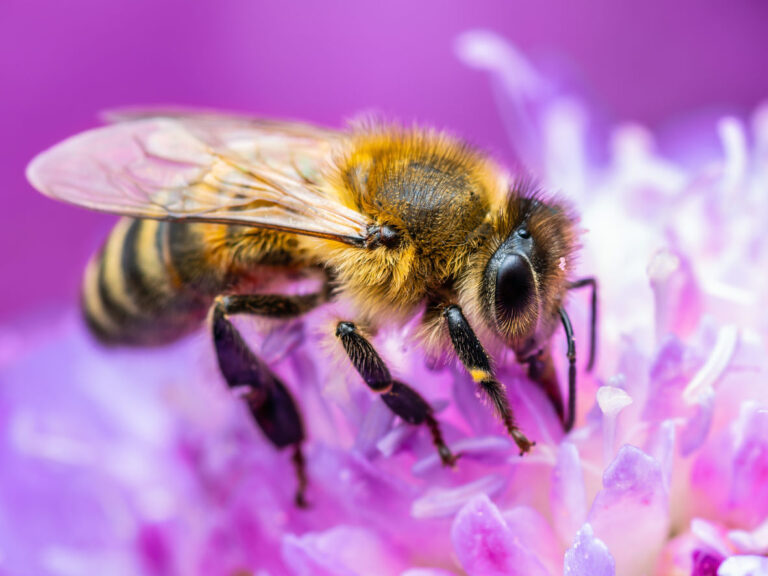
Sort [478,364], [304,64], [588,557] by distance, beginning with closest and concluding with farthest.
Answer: [588,557]
[478,364]
[304,64]

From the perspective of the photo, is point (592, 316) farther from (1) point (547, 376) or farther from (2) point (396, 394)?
(2) point (396, 394)

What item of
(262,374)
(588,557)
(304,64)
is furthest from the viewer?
(304,64)

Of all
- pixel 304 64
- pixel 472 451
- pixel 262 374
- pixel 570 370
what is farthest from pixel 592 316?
pixel 304 64

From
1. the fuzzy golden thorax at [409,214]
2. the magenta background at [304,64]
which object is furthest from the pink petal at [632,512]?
the magenta background at [304,64]

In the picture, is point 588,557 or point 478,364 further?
point 478,364

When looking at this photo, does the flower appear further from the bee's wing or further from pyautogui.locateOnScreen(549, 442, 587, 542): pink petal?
the bee's wing

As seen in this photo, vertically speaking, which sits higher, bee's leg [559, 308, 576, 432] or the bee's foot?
bee's leg [559, 308, 576, 432]

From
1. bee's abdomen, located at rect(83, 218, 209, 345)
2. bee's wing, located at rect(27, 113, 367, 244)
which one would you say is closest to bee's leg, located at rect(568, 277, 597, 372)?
bee's wing, located at rect(27, 113, 367, 244)

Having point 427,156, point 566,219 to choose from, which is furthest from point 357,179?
point 566,219

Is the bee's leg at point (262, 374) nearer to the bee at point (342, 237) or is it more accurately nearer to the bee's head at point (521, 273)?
the bee at point (342, 237)
